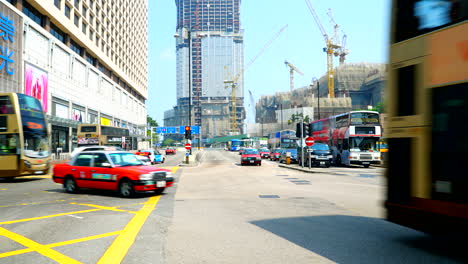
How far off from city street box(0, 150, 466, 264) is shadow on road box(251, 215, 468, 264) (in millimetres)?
15

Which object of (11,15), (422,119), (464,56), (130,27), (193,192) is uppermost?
(130,27)

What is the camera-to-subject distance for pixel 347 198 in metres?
11.3

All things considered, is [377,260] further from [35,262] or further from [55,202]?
[55,202]

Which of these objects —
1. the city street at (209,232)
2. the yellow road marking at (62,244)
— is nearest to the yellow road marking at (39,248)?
the city street at (209,232)

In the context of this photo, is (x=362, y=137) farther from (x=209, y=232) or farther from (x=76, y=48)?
(x=76, y=48)

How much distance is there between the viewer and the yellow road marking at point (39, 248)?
16.2ft

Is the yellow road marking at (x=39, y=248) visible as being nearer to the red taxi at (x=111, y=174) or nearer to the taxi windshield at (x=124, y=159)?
the red taxi at (x=111, y=174)

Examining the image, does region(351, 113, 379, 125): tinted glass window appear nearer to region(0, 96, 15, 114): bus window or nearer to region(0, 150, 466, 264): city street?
region(0, 150, 466, 264): city street

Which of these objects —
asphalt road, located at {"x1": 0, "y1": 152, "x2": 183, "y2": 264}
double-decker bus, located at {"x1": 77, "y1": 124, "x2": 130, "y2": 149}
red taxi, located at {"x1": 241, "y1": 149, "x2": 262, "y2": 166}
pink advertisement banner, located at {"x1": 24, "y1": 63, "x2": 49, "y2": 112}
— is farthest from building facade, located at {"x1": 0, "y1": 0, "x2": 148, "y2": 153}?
asphalt road, located at {"x1": 0, "y1": 152, "x2": 183, "y2": 264}

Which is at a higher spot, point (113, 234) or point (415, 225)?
point (415, 225)

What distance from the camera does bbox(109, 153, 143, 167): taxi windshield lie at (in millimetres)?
12047

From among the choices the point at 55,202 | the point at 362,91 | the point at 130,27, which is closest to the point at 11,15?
the point at 55,202

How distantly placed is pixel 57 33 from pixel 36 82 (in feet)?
31.9

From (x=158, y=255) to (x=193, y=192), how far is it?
821cm
